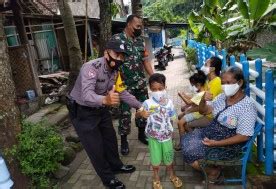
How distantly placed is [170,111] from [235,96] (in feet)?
2.40

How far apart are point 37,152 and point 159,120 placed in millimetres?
1457

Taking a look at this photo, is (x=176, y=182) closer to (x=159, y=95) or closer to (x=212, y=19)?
(x=159, y=95)

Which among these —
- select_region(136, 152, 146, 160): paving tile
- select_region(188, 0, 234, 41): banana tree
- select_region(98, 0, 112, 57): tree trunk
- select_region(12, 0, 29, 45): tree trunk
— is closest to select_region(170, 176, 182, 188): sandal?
select_region(136, 152, 146, 160): paving tile

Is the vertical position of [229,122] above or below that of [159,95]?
below

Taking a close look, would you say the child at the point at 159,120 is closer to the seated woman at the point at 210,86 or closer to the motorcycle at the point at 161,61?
the seated woman at the point at 210,86

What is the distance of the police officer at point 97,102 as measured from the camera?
319 cm

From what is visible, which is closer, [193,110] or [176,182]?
[176,182]

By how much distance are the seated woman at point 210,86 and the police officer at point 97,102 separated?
93 centimetres

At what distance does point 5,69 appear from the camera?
328cm

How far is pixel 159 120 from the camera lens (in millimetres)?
3391

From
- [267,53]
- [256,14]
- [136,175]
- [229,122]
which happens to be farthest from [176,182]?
[256,14]

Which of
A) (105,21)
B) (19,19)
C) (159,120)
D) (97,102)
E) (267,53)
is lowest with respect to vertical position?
(159,120)

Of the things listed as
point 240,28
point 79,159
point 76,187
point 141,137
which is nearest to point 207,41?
point 240,28

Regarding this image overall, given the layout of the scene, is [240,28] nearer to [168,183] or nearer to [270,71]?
[270,71]
